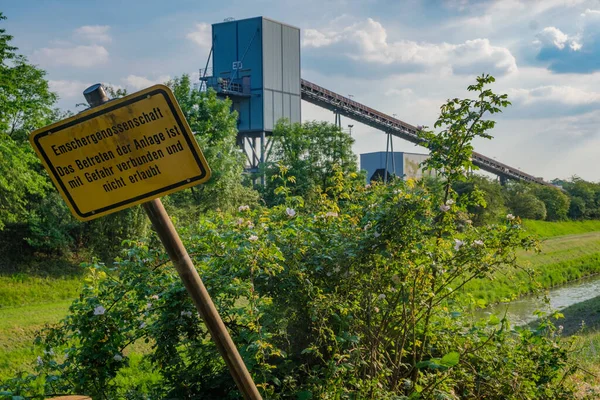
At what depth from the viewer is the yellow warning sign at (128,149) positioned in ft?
7.44

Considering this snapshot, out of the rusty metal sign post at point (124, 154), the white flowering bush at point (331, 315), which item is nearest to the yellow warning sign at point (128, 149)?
the rusty metal sign post at point (124, 154)

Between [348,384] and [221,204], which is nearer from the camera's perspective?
[348,384]

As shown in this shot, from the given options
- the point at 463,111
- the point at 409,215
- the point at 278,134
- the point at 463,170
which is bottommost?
the point at 409,215

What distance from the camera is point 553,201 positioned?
5181 cm

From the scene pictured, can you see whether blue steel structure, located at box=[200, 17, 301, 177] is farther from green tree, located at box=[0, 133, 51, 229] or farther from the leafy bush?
the leafy bush

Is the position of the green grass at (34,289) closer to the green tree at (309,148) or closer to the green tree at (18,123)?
the green tree at (18,123)

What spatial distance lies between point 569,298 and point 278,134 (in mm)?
18557

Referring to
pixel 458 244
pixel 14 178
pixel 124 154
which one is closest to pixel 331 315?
pixel 458 244

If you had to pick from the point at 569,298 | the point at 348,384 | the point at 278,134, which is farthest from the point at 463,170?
the point at 278,134

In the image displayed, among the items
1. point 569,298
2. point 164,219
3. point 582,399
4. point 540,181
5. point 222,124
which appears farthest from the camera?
point 540,181

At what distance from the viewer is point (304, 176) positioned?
1198 inches

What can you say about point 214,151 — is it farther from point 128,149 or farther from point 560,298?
point 128,149

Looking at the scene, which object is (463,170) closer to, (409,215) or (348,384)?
(409,215)

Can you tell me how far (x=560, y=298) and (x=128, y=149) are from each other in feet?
70.0
